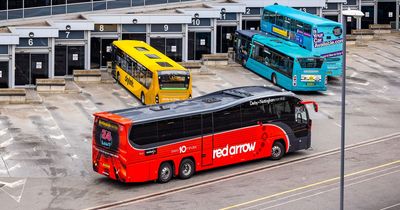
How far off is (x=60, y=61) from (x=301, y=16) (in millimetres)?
18524

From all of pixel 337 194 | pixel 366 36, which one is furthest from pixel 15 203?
pixel 366 36

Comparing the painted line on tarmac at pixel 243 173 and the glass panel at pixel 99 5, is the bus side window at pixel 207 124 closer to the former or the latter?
the painted line on tarmac at pixel 243 173

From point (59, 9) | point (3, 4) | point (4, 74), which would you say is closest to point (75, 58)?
point (59, 9)

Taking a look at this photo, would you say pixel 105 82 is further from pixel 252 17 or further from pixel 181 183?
pixel 181 183

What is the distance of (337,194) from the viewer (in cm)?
4778

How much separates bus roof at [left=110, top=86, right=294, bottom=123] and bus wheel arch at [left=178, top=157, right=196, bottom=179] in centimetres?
223

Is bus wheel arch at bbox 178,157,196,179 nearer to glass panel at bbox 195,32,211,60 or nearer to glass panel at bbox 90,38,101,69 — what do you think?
glass panel at bbox 90,38,101,69

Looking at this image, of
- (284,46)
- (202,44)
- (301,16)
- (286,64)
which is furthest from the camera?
(202,44)

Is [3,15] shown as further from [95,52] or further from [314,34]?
[314,34]

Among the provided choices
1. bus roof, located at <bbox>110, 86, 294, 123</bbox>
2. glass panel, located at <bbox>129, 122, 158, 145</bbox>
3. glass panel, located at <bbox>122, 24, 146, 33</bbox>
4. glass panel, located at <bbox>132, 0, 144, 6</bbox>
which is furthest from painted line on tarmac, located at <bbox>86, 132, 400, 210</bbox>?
glass panel, located at <bbox>132, 0, 144, 6</bbox>

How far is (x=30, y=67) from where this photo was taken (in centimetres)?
6938

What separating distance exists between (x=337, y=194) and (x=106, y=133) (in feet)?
36.0

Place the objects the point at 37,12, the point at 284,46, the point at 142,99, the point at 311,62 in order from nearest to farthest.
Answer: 1. the point at 142,99
2. the point at 311,62
3. the point at 284,46
4. the point at 37,12

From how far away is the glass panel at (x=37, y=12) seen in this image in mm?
74375
